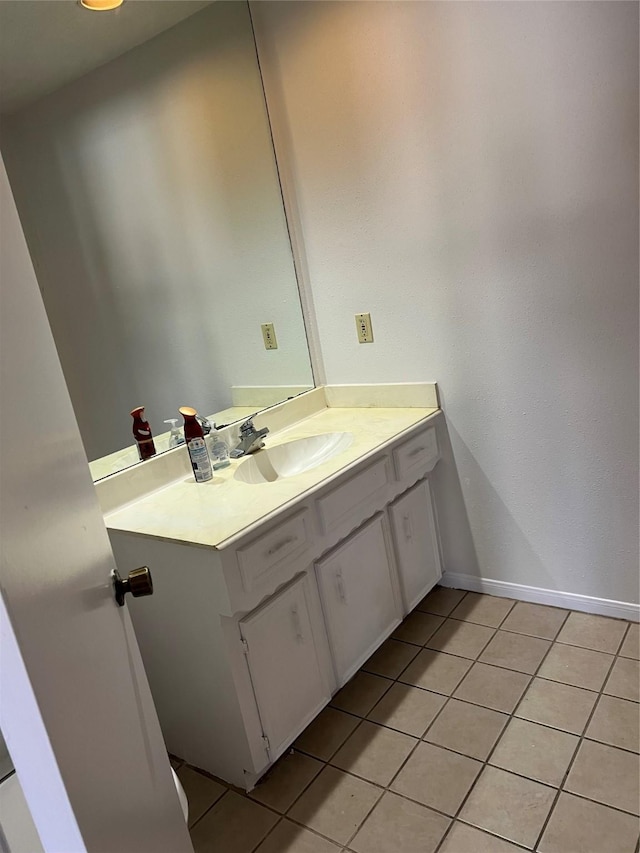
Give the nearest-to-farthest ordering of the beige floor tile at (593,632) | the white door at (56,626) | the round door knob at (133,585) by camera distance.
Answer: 1. the white door at (56,626)
2. the round door knob at (133,585)
3. the beige floor tile at (593,632)

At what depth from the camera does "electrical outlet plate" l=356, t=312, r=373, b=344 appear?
7.97 ft

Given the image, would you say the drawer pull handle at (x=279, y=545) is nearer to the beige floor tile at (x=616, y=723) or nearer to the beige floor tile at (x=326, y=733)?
the beige floor tile at (x=326, y=733)

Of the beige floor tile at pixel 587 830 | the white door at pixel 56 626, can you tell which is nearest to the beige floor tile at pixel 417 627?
the beige floor tile at pixel 587 830

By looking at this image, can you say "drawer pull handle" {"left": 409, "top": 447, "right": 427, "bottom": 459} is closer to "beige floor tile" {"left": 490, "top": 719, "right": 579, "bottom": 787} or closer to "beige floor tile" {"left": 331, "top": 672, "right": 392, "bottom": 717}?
"beige floor tile" {"left": 331, "top": 672, "right": 392, "bottom": 717}

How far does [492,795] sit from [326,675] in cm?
55

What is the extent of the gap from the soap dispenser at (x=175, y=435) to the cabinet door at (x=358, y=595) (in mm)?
623

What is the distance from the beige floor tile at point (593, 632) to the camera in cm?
206

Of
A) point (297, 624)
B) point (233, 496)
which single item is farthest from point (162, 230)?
point (297, 624)

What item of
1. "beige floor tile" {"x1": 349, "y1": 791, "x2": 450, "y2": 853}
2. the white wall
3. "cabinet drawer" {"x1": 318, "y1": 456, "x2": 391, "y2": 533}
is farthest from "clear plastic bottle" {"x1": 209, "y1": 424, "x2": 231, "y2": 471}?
"beige floor tile" {"x1": 349, "y1": 791, "x2": 450, "y2": 853}

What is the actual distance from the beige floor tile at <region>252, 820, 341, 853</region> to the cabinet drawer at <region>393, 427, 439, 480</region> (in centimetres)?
107

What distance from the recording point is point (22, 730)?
0.60 meters

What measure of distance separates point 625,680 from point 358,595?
0.83 m

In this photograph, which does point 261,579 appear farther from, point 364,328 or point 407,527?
point 364,328

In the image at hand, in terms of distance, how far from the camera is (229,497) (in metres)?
1.80
